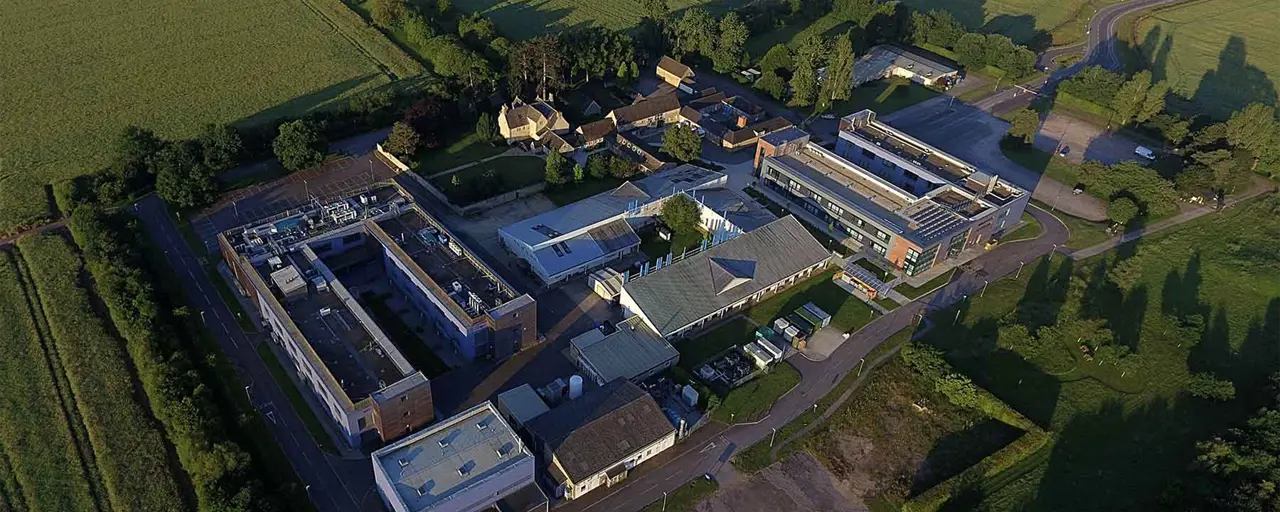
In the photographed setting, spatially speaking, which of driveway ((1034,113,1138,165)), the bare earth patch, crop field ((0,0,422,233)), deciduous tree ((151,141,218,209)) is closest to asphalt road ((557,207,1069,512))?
the bare earth patch

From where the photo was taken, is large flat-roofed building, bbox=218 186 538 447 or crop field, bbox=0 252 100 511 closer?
crop field, bbox=0 252 100 511

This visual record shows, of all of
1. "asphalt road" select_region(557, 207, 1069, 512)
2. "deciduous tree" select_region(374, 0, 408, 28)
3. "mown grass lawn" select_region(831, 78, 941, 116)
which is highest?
"deciduous tree" select_region(374, 0, 408, 28)

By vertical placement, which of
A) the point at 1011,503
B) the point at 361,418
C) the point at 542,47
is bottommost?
the point at 1011,503

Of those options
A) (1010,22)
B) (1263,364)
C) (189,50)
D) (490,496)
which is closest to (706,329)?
(490,496)

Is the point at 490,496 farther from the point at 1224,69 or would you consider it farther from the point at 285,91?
the point at 1224,69

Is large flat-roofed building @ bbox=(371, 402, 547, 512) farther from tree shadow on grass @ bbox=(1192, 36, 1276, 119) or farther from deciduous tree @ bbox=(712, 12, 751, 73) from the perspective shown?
tree shadow on grass @ bbox=(1192, 36, 1276, 119)

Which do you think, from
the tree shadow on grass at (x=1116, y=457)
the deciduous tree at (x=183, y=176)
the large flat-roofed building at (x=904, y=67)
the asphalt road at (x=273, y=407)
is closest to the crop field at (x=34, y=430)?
the asphalt road at (x=273, y=407)

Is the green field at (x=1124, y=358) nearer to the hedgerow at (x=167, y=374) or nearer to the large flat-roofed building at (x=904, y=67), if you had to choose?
the large flat-roofed building at (x=904, y=67)
